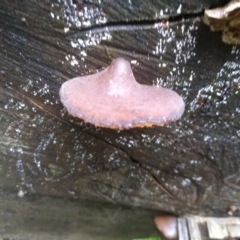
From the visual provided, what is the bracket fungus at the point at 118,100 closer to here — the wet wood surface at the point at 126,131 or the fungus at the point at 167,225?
the wet wood surface at the point at 126,131

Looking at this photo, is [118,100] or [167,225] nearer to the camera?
[118,100]

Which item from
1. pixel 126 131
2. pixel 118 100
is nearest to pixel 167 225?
pixel 126 131

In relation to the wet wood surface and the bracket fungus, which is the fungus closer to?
the wet wood surface

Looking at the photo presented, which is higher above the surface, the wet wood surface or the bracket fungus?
the wet wood surface

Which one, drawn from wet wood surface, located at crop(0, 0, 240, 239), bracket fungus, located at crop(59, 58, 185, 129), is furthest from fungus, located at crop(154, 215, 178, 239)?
bracket fungus, located at crop(59, 58, 185, 129)

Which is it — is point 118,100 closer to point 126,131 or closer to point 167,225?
point 126,131

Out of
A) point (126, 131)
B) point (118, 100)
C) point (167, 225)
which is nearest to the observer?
point (118, 100)

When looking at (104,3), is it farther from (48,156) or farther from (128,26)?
(48,156)

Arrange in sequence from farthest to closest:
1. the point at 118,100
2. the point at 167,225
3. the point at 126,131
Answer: the point at 167,225 → the point at 126,131 → the point at 118,100
